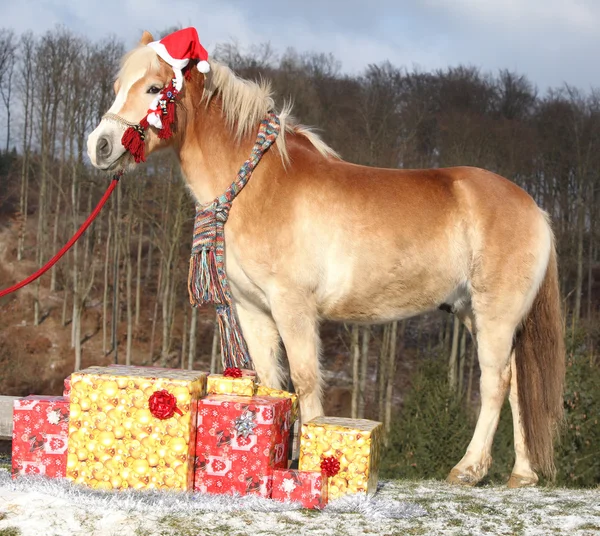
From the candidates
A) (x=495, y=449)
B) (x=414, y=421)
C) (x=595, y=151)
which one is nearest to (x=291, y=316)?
(x=414, y=421)

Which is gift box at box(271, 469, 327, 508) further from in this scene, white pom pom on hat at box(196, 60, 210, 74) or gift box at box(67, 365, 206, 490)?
white pom pom on hat at box(196, 60, 210, 74)

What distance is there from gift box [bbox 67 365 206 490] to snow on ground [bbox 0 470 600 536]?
0.15m

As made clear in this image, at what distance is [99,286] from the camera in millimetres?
31156

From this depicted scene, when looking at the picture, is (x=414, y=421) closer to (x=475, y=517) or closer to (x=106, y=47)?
(x=475, y=517)

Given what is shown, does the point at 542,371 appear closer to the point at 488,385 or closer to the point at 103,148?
the point at 488,385

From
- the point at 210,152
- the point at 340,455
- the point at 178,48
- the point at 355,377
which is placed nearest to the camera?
the point at 340,455

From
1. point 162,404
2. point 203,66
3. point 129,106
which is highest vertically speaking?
point 203,66

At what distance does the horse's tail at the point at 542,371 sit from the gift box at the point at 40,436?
3.23m

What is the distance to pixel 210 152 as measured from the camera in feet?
15.7

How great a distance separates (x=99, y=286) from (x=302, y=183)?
27.9 m

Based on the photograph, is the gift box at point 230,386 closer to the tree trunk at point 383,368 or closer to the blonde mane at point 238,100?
the blonde mane at point 238,100

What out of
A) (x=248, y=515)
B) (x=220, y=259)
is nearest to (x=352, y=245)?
(x=220, y=259)

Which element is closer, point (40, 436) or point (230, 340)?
point (40, 436)

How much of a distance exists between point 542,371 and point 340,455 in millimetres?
2089
